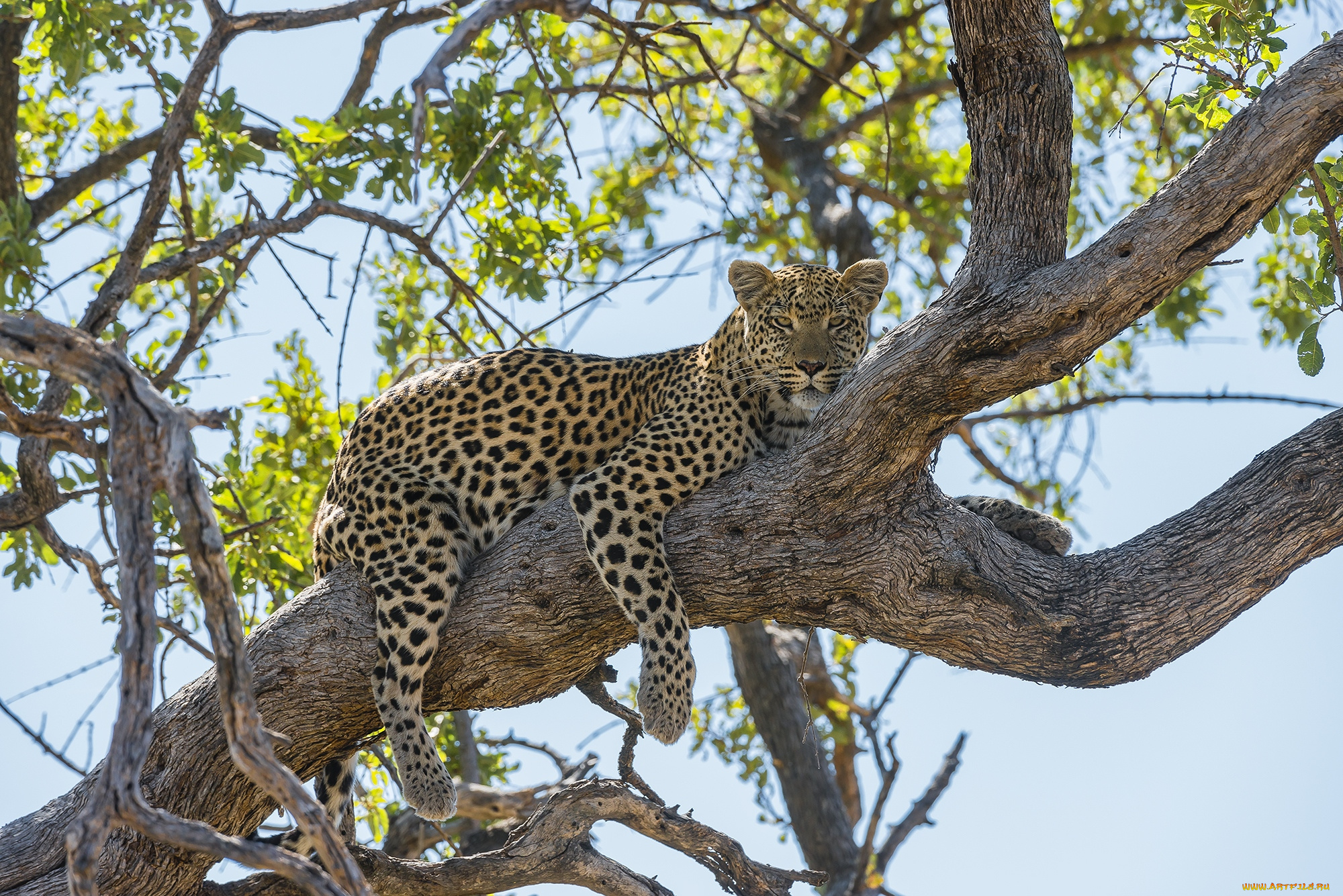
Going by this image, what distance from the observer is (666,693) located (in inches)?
218

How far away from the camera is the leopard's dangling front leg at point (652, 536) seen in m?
5.27

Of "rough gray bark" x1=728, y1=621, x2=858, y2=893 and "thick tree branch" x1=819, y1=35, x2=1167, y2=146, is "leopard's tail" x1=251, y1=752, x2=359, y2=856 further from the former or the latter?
"thick tree branch" x1=819, y1=35, x2=1167, y2=146

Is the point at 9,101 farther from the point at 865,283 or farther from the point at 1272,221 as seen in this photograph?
the point at 1272,221

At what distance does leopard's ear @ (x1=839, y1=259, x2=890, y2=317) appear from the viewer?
6664 millimetres

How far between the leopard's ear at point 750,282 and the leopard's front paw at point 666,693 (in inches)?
81.8

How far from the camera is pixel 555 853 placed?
5.55m

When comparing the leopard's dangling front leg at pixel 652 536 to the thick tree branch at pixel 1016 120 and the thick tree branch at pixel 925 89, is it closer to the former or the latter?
the thick tree branch at pixel 1016 120

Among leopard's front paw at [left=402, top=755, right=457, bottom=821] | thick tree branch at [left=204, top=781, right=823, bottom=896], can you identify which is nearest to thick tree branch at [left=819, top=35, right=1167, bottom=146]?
thick tree branch at [left=204, top=781, right=823, bottom=896]

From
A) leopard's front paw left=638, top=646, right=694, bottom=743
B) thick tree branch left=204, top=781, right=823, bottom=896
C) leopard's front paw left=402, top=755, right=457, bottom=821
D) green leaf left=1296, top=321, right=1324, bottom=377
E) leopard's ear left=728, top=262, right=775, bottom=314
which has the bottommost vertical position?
thick tree branch left=204, top=781, right=823, bottom=896

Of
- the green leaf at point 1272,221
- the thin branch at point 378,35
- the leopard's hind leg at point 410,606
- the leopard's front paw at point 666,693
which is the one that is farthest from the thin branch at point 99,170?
the green leaf at point 1272,221

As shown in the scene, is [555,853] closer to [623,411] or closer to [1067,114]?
[623,411]

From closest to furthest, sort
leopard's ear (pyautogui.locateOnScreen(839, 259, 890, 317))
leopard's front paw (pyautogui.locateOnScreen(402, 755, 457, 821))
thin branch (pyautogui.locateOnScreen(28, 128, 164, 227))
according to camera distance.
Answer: leopard's front paw (pyautogui.locateOnScreen(402, 755, 457, 821)), leopard's ear (pyautogui.locateOnScreen(839, 259, 890, 317)), thin branch (pyautogui.locateOnScreen(28, 128, 164, 227))

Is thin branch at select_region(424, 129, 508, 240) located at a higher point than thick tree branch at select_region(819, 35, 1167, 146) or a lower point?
lower

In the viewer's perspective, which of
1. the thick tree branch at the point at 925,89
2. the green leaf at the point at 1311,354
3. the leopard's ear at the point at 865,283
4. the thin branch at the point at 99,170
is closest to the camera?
the green leaf at the point at 1311,354
